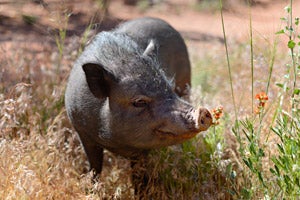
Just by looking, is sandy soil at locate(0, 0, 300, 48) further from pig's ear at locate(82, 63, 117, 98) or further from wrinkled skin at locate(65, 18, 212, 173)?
pig's ear at locate(82, 63, 117, 98)

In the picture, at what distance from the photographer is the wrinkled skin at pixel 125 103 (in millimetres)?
3287

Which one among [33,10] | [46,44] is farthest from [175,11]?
[46,44]

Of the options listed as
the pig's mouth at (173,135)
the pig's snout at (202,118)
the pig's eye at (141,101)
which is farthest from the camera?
the pig's eye at (141,101)

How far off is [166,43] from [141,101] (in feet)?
4.58

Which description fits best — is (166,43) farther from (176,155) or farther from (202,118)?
(202,118)

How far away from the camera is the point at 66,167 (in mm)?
4195

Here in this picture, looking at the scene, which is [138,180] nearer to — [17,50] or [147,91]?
[147,91]

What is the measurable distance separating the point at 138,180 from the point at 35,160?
2.45 ft

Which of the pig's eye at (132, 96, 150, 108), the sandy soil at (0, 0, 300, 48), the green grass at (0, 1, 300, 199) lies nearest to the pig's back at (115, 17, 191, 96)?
the green grass at (0, 1, 300, 199)

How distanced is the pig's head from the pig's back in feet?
2.81

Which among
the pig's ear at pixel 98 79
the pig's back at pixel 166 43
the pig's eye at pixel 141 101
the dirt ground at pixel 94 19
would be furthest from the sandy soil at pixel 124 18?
the pig's eye at pixel 141 101

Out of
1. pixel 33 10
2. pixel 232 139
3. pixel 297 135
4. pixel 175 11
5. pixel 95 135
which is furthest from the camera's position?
pixel 175 11

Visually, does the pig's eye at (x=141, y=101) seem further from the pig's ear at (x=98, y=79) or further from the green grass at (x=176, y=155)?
the green grass at (x=176, y=155)

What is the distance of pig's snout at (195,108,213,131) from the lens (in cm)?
310
